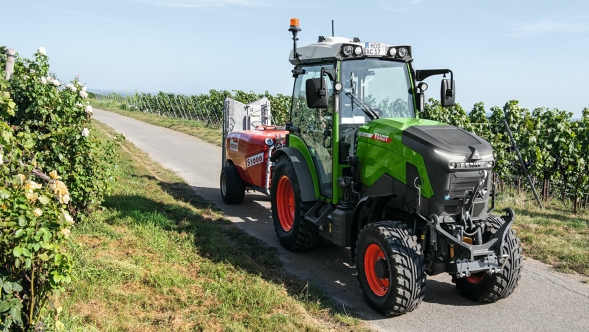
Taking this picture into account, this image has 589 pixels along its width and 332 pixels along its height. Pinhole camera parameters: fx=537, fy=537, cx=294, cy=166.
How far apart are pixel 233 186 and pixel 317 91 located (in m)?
4.15

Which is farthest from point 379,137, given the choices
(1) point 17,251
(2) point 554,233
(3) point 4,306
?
→ (2) point 554,233

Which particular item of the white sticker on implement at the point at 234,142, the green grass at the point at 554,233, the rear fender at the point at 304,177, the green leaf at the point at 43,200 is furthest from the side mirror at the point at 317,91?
the white sticker on implement at the point at 234,142

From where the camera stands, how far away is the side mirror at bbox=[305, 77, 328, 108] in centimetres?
521

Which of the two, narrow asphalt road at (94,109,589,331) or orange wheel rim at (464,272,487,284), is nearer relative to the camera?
narrow asphalt road at (94,109,589,331)

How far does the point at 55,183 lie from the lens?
10.3ft

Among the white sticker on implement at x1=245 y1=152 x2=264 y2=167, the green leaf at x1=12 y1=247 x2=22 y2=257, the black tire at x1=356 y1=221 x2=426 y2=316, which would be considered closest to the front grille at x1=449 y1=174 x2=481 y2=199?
the black tire at x1=356 y1=221 x2=426 y2=316

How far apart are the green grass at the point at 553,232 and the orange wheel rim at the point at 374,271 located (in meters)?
2.49

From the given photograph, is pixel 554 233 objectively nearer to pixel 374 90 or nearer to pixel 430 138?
pixel 374 90

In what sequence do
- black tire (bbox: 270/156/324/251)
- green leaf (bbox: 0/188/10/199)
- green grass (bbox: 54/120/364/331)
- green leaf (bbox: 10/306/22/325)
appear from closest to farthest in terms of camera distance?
green leaf (bbox: 0/188/10/199)
green leaf (bbox: 10/306/22/325)
green grass (bbox: 54/120/364/331)
black tire (bbox: 270/156/324/251)

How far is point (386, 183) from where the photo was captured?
16.8 feet

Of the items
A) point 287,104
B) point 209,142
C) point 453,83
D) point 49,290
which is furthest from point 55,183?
point 287,104

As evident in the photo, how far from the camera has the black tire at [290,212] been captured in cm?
619

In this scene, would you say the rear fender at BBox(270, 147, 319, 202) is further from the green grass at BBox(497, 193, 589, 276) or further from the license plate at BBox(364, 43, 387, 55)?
the green grass at BBox(497, 193, 589, 276)

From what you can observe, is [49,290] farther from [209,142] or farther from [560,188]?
[209,142]
